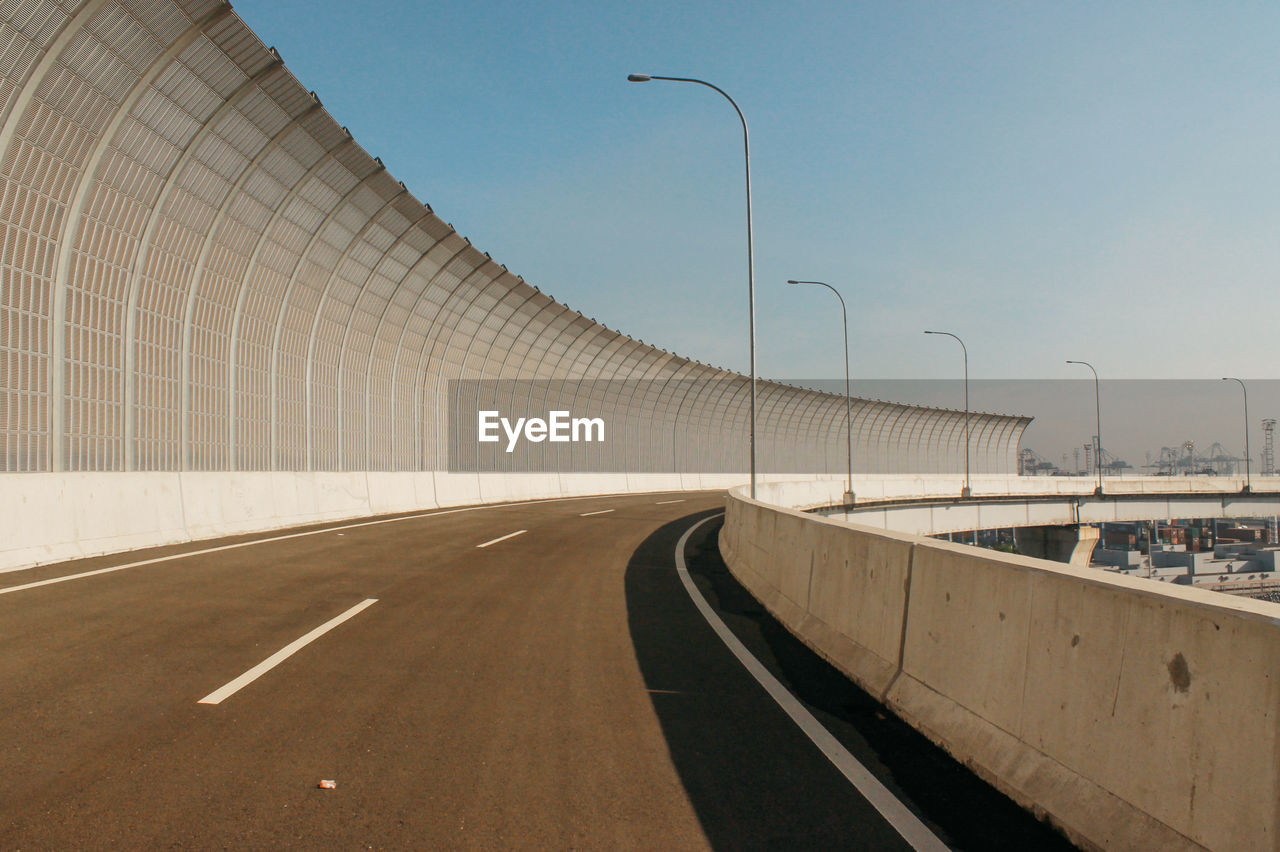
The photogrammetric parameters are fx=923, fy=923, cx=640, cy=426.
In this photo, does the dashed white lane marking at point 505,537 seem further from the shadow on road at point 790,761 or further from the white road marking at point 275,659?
the shadow on road at point 790,761

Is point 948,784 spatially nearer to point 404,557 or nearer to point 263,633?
point 263,633

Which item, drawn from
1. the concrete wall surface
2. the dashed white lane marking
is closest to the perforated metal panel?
the dashed white lane marking

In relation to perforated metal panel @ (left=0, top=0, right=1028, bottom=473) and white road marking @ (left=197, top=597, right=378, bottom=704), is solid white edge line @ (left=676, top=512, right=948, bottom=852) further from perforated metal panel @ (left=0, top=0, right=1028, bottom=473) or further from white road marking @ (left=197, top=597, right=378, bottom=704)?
perforated metal panel @ (left=0, top=0, right=1028, bottom=473)

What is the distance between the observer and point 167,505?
13.6m

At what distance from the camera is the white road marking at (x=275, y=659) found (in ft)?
17.7

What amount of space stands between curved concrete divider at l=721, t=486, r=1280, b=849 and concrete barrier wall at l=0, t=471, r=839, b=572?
31.9 feet

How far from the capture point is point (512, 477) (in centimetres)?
3225

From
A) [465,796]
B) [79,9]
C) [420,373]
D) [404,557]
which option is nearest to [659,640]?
[465,796]

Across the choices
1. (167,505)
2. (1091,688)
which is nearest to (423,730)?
(1091,688)

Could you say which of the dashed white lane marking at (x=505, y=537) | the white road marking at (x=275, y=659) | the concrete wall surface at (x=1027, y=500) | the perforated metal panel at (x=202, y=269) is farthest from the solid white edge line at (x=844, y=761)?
the concrete wall surface at (x=1027, y=500)

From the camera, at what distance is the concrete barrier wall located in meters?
10.8

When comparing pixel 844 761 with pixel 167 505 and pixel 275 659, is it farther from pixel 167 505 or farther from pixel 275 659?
pixel 167 505

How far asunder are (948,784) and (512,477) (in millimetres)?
28653

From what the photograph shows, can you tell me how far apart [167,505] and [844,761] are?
12.1m
